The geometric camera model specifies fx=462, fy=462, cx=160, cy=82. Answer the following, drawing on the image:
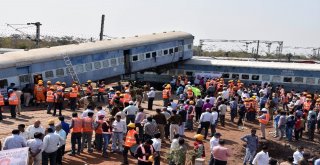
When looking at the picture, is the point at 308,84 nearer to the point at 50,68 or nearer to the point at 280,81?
the point at 280,81

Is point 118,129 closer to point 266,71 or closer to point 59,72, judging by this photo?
point 59,72

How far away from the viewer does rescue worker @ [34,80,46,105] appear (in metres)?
23.1

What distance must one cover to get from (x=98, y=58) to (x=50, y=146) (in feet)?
55.8

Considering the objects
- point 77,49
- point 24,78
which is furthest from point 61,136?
point 77,49

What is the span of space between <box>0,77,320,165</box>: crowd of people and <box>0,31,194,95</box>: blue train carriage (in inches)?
59.5

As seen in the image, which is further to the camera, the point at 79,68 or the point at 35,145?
the point at 79,68

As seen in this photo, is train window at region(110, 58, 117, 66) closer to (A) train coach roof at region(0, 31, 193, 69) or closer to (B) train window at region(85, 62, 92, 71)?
(A) train coach roof at region(0, 31, 193, 69)

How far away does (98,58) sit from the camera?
29516mm

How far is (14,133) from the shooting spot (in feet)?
39.9

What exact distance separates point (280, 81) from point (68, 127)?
24411 millimetres

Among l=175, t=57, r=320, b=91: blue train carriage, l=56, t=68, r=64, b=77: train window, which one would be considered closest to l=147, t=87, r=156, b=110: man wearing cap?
l=56, t=68, r=64, b=77: train window

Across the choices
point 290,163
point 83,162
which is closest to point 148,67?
point 83,162

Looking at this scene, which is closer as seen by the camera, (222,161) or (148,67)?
(222,161)

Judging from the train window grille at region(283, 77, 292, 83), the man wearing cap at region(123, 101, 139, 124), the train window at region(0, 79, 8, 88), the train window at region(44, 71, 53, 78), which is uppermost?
the train window at region(44, 71, 53, 78)
